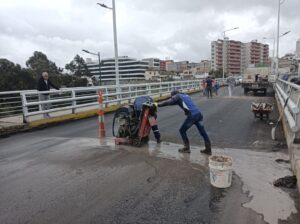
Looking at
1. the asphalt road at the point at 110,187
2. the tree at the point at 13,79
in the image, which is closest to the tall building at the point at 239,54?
the tree at the point at 13,79

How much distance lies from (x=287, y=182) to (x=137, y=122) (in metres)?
3.64

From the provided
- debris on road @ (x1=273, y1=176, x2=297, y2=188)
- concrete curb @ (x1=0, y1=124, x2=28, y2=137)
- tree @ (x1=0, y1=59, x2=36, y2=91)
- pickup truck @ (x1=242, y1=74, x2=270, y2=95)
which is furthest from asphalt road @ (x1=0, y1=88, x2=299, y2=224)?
tree @ (x1=0, y1=59, x2=36, y2=91)

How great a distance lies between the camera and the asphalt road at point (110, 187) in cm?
351

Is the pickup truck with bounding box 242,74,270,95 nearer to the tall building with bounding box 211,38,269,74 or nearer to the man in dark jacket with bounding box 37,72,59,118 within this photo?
the man in dark jacket with bounding box 37,72,59,118

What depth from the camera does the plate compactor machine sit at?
22.2ft

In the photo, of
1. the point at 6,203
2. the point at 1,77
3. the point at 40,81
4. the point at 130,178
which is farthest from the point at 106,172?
the point at 1,77

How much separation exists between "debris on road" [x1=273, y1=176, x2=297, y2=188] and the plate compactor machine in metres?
3.20

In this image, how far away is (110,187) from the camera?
173 inches

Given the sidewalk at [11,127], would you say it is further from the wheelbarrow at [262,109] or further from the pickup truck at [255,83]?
the pickup truck at [255,83]

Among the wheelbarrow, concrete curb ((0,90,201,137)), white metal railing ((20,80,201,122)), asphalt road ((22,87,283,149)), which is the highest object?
white metal railing ((20,80,201,122))

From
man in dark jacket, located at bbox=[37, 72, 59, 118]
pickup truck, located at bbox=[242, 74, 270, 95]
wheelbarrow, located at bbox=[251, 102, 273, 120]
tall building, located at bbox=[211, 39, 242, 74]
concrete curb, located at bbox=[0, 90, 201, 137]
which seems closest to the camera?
concrete curb, located at bbox=[0, 90, 201, 137]

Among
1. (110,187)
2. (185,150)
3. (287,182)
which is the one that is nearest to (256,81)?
(185,150)

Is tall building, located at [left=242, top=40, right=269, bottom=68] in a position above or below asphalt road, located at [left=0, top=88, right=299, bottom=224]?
above

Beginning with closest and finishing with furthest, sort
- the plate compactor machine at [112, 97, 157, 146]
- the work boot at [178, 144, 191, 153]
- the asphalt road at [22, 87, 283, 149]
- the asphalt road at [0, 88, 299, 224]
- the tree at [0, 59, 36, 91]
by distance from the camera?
1. the asphalt road at [0, 88, 299, 224]
2. the work boot at [178, 144, 191, 153]
3. the plate compactor machine at [112, 97, 157, 146]
4. the asphalt road at [22, 87, 283, 149]
5. the tree at [0, 59, 36, 91]
